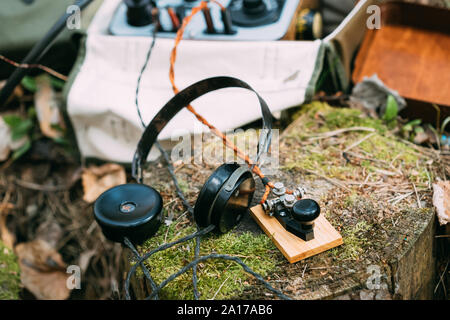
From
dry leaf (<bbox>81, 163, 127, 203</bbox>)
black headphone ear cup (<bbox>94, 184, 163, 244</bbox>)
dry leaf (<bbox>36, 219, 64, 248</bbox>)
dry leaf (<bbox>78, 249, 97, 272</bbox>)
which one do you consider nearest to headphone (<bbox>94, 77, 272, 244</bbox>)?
black headphone ear cup (<bbox>94, 184, 163, 244</bbox>)

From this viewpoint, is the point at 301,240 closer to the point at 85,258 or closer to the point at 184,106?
the point at 184,106

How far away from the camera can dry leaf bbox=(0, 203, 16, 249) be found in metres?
2.00

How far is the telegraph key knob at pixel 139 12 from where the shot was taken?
186 centimetres

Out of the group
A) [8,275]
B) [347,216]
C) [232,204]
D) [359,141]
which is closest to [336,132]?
[359,141]

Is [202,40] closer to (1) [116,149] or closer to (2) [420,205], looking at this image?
(1) [116,149]

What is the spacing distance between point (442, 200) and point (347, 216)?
1.01 feet

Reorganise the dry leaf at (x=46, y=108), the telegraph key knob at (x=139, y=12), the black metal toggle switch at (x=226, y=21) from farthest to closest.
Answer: the dry leaf at (x=46, y=108) → the telegraph key knob at (x=139, y=12) → the black metal toggle switch at (x=226, y=21)

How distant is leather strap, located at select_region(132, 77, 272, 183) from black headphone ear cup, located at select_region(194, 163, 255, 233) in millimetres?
89

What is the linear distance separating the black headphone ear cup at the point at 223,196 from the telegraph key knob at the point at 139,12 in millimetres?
1024

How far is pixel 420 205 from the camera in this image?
131cm

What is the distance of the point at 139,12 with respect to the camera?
6.13ft

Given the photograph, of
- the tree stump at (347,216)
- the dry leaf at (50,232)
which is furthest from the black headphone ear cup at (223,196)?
the dry leaf at (50,232)

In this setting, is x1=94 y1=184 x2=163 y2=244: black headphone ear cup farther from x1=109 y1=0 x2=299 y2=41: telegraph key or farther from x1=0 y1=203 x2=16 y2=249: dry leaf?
x1=0 y1=203 x2=16 y2=249: dry leaf

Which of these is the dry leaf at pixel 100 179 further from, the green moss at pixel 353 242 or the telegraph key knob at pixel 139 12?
the green moss at pixel 353 242
